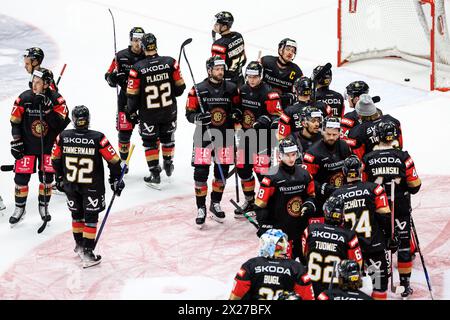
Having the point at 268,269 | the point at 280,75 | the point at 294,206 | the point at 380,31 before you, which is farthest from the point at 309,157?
the point at 380,31

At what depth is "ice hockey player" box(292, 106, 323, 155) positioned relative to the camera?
10.5 m

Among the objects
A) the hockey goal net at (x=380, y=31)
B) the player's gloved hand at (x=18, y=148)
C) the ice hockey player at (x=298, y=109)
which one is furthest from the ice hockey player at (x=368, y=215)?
the hockey goal net at (x=380, y=31)

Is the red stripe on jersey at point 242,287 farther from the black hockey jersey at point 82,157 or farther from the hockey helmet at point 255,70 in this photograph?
the hockey helmet at point 255,70

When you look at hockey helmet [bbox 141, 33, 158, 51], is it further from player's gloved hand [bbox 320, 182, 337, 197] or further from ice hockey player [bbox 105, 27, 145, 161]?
player's gloved hand [bbox 320, 182, 337, 197]

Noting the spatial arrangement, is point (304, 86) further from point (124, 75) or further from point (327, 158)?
point (124, 75)

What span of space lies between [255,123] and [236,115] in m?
0.21

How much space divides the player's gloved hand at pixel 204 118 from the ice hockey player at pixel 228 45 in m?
1.65

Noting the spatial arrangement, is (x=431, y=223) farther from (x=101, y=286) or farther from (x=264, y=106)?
(x=101, y=286)

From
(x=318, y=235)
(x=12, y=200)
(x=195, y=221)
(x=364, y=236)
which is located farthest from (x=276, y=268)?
(x=12, y=200)

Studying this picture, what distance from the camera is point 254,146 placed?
38.6 ft

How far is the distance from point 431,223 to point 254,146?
6.52ft

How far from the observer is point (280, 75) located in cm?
1247

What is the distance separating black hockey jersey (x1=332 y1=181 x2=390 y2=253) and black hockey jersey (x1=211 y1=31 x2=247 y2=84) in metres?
3.94

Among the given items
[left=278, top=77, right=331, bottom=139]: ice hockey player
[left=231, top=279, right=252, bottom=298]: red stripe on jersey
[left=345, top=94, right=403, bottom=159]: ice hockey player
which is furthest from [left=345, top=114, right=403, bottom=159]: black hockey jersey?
[left=231, top=279, right=252, bottom=298]: red stripe on jersey
